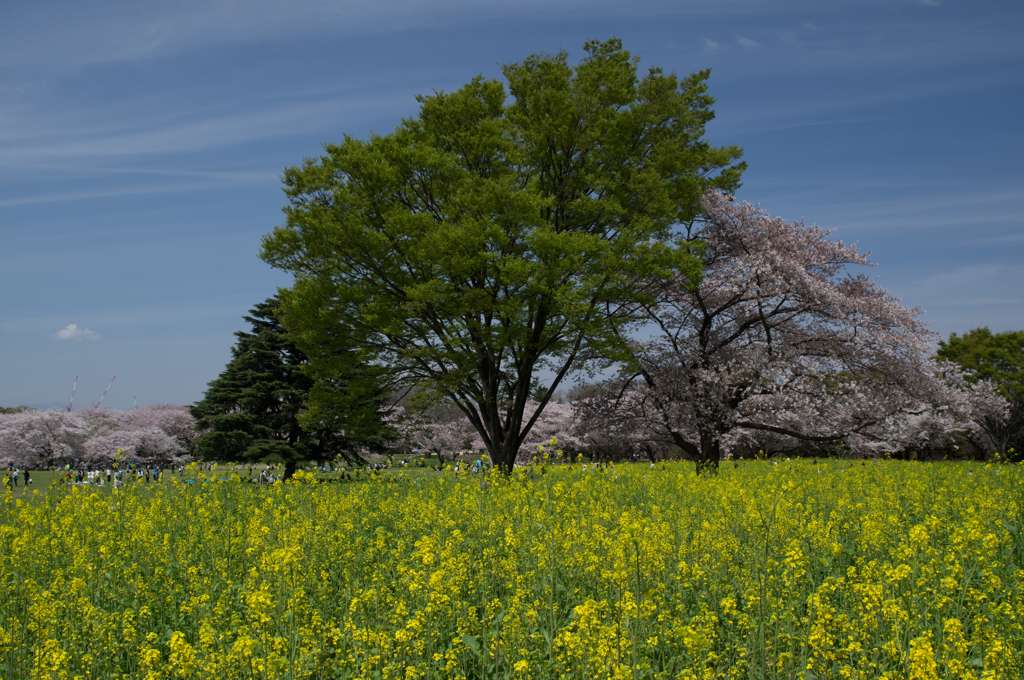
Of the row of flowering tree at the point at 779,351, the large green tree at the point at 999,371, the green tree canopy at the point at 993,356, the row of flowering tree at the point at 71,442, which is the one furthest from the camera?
the row of flowering tree at the point at 71,442

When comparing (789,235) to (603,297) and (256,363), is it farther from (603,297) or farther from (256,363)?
(256,363)

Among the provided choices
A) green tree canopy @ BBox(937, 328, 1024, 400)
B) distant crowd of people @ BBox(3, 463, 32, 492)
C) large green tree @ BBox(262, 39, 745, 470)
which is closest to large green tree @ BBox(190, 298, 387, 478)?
distant crowd of people @ BBox(3, 463, 32, 492)

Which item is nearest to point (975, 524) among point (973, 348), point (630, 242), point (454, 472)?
point (454, 472)

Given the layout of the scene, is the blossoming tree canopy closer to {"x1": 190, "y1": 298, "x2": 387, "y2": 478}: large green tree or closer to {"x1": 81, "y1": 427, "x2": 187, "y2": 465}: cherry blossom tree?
{"x1": 190, "y1": 298, "x2": 387, "y2": 478}: large green tree

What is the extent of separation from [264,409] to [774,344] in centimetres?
2160

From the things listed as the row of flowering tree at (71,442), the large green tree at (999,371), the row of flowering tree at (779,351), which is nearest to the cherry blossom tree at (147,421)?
the row of flowering tree at (71,442)

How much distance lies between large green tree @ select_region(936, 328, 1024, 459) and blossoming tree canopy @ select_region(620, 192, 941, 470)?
47.3 feet

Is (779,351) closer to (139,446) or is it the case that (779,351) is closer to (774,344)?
(774,344)

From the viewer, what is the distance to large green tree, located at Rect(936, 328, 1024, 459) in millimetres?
31688

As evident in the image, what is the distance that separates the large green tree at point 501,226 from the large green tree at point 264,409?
8366mm

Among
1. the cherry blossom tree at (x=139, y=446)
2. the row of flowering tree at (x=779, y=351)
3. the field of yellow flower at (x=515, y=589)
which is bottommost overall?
the cherry blossom tree at (x=139, y=446)

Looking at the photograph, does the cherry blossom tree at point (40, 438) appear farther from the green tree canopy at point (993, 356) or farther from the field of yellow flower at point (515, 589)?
the green tree canopy at point (993, 356)

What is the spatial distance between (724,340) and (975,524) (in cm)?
1444

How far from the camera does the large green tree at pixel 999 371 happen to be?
31688mm
